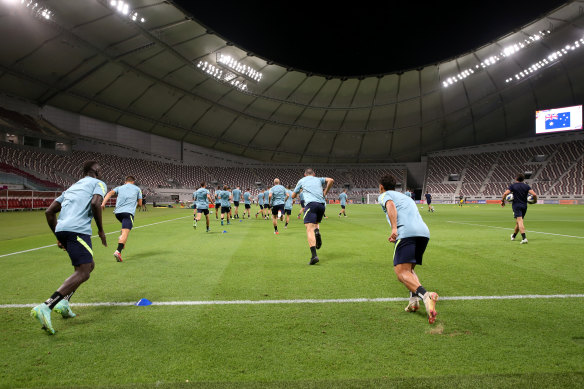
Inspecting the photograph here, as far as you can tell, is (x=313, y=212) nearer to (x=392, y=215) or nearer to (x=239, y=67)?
(x=392, y=215)

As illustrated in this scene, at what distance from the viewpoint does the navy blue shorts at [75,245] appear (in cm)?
397

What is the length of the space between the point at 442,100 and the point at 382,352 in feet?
198

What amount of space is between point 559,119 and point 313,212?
54.1 m

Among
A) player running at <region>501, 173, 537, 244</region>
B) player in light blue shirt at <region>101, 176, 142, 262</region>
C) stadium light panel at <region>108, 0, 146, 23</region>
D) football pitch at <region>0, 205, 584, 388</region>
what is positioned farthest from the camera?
stadium light panel at <region>108, 0, 146, 23</region>

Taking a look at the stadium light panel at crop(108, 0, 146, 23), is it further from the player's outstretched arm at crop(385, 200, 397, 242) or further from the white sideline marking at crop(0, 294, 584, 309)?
the player's outstretched arm at crop(385, 200, 397, 242)

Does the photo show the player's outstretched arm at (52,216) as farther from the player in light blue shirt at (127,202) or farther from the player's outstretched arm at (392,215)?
the player in light blue shirt at (127,202)

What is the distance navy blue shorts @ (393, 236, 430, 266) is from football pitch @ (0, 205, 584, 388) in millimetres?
669

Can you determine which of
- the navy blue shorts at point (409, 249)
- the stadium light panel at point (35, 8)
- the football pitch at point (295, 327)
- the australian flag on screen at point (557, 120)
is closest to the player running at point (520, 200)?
the football pitch at point (295, 327)

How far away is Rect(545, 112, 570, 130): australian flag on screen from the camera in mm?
45219

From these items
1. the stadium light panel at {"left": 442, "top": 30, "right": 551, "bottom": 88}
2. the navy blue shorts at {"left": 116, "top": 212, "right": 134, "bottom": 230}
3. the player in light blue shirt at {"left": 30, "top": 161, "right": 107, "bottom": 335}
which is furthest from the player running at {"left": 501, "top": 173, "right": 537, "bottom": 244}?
Result: the stadium light panel at {"left": 442, "top": 30, "right": 551, "bottom": 88}

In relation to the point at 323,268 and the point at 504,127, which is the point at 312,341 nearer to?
the point at 323,268

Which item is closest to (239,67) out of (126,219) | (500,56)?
(500,56)

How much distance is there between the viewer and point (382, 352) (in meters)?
3.03

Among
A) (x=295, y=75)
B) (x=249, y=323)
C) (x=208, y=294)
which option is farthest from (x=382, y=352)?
(x=295, y=75)
